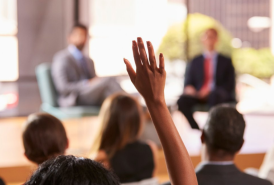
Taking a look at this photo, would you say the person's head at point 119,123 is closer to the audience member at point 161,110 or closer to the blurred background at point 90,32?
the audience member at point 161,110

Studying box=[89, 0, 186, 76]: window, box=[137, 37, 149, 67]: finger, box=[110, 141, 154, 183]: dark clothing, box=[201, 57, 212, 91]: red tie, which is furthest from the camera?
box=[89, 0, 186, 76]: window

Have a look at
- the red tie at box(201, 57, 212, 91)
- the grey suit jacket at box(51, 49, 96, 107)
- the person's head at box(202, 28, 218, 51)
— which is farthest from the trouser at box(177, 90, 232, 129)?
the grey suit jacket at box(51, 49, 96, 107)

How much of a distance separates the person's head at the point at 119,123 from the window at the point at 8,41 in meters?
4.13

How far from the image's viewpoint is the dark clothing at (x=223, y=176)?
169 cm

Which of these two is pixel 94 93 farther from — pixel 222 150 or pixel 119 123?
pixel 222 150

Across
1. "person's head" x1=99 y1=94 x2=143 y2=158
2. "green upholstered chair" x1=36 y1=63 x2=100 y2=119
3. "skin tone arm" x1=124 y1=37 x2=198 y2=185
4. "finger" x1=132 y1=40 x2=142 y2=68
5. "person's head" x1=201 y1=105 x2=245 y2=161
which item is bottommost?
"green upholstered chair" x1=36 y1=63 x2=100 y2=119

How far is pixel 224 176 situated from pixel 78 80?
3.55m

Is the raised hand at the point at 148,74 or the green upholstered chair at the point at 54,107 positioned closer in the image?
the raised hand at the point at 148,74

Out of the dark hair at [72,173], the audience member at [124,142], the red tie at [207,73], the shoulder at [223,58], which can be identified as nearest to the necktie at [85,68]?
the red tie at [207,73]

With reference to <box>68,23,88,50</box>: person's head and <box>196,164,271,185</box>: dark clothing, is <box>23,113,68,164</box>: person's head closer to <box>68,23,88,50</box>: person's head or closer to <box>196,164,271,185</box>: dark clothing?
<box>196,164,271,185</box>: dark clothing

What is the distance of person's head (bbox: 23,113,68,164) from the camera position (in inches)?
73.6

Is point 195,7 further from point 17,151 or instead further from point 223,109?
point 223,109

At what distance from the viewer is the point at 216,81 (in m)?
5.09

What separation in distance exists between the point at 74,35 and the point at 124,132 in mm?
2778
